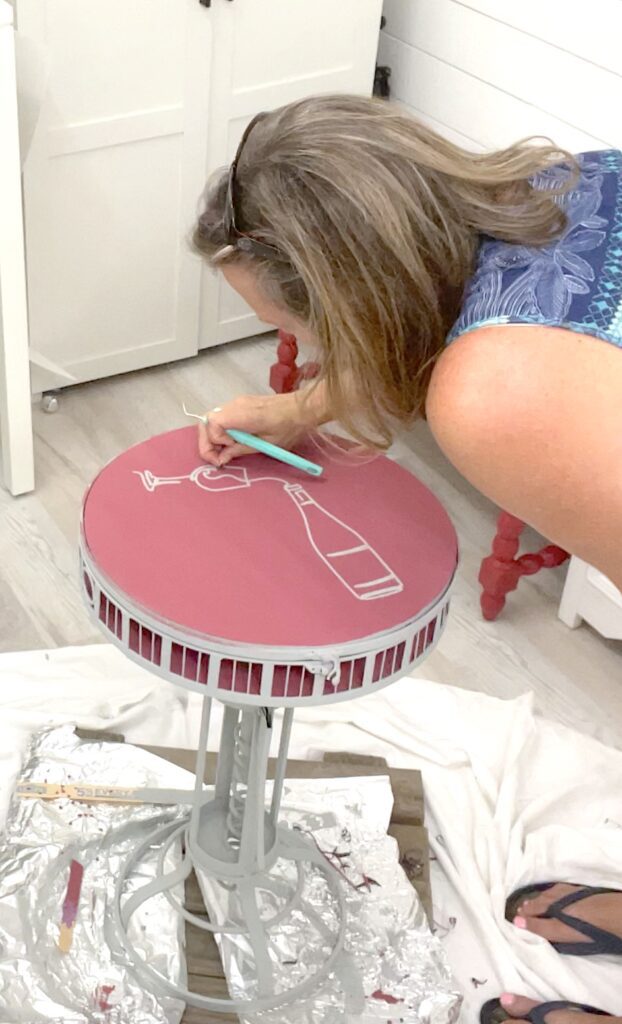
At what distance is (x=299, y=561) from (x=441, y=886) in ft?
2.17

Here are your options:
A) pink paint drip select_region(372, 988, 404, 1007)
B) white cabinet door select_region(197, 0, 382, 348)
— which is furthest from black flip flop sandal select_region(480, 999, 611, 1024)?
white cabinet door select_region(197, 0, 382, 348)

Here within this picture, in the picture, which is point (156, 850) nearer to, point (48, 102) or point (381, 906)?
point (381, 906)

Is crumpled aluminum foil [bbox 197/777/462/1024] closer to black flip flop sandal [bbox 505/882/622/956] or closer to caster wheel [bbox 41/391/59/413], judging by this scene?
black flip flop sandal [bbox 505/882/622/956]

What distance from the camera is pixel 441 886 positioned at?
170 cm

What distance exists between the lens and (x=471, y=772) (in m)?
1.85

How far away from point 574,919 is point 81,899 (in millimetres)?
662

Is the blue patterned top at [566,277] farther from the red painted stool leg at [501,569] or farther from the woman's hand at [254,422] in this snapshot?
the red painted stool leg at [501,569]

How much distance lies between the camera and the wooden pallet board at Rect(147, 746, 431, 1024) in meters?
1.49

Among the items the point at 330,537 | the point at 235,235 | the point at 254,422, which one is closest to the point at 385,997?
the point at 330,537

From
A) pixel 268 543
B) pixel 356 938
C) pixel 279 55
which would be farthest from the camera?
pixel 279 55

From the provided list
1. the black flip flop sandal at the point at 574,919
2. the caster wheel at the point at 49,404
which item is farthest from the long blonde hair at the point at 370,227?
the caster wheel at the point at 49,404

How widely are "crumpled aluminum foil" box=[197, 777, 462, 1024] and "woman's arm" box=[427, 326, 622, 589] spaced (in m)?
0.72

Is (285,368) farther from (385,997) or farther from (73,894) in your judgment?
(385,997)

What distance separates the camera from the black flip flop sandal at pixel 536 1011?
1.53 meters
